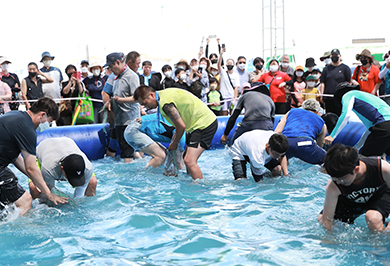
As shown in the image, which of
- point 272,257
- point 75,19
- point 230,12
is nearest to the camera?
point 272,257

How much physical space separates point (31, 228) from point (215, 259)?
1.77m

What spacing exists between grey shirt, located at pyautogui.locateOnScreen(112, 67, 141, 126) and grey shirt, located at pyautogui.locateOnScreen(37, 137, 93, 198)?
248cm

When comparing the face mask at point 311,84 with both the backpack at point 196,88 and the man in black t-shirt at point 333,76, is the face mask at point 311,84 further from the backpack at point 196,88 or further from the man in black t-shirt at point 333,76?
the backpack at point 196,88

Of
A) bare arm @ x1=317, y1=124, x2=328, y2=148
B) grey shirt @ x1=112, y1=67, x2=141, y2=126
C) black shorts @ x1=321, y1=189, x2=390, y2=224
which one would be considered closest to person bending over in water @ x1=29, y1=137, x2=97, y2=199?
black shorts @ x1=321, y1=189, x2=390, y2=224

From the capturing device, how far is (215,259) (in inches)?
119

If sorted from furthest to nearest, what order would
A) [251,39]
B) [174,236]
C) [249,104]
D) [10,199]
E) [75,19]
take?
[251,39] < [75,19] < [249,104] < [10,199] < [174,236]

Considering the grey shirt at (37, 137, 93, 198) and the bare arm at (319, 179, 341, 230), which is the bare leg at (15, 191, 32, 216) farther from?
the bare arm at (319, 179, 341, 230)

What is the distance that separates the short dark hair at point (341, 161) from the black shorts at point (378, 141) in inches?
93.4

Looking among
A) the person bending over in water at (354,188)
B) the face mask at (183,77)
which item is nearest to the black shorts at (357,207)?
the person bending over in water at (354,188)

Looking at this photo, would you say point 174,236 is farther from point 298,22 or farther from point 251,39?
point 298,22

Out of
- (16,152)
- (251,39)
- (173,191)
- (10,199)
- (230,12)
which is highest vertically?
(230,12)

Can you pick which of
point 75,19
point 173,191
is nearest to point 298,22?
point 75,19

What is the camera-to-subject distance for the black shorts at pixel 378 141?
15.9ft

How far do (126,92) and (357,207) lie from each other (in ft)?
14.0
